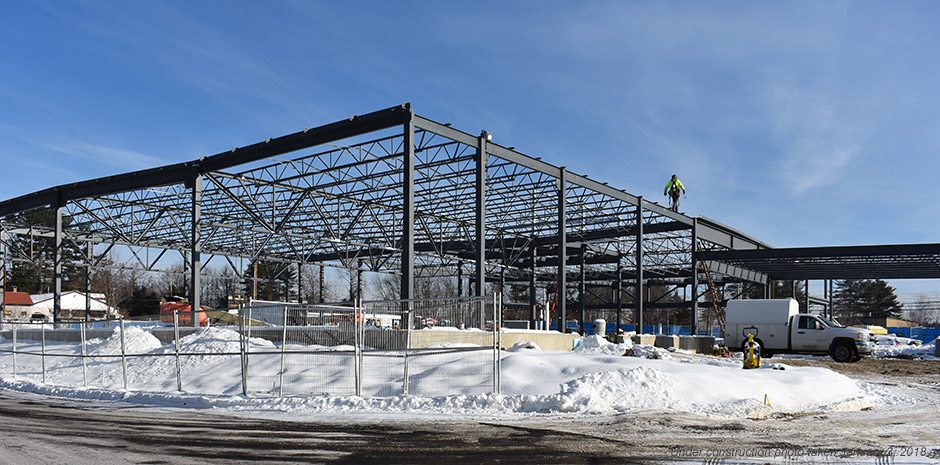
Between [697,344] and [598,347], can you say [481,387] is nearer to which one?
[598,347]

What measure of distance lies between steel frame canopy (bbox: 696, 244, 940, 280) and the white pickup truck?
940 cm

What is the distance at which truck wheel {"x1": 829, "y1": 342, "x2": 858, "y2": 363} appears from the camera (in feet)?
113

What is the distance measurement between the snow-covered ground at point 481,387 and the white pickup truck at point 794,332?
627 inches

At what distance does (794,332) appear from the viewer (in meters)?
36.3

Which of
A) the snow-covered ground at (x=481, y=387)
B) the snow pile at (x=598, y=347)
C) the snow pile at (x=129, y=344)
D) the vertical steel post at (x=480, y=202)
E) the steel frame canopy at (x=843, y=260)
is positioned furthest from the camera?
the steel frame canopy at (x=843, y=260)

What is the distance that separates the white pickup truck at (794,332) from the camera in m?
35.0

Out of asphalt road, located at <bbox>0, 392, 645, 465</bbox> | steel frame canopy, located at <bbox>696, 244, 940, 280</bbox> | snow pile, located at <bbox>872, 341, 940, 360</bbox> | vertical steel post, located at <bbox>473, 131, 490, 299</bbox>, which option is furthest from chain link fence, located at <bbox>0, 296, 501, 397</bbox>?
snow pile, located at <bbox>872, 341, 940, 360</bbox>

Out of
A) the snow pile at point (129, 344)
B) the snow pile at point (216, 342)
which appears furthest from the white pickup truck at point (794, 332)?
the snow pile at point (129, 344)

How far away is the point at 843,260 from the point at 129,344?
42178 millimetres

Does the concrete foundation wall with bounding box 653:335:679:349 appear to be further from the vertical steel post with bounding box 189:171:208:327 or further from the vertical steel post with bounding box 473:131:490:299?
the vertical steel post with bounding box 189:171:208:327

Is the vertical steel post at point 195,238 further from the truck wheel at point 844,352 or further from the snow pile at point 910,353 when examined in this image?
the snow pile at point 910,353

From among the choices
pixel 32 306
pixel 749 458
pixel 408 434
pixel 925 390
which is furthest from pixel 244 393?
pixel 32 306

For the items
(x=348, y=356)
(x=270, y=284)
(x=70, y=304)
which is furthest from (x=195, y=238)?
(x=70, y=304)

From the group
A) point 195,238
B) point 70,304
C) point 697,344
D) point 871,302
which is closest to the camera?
point 195,238
